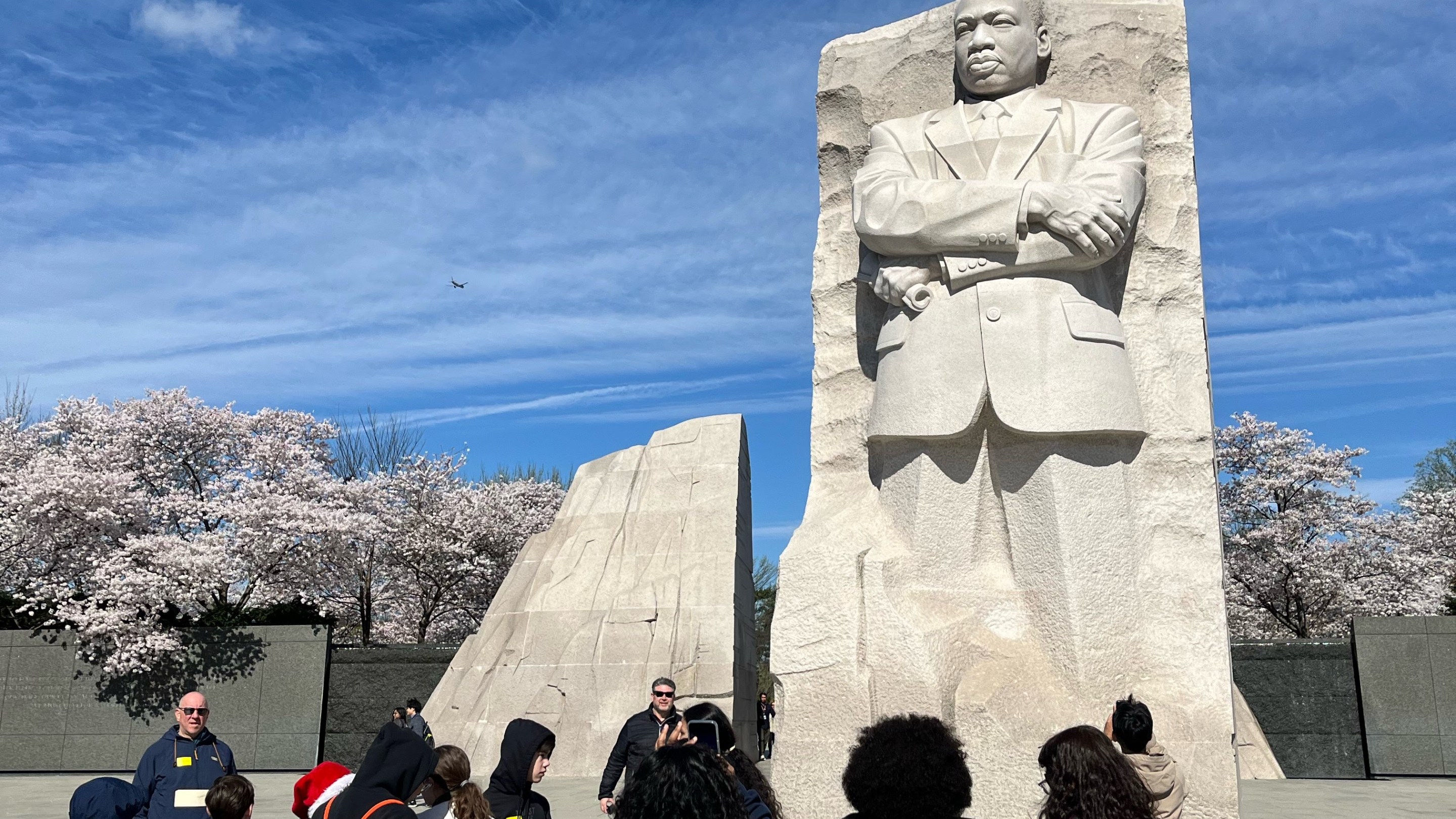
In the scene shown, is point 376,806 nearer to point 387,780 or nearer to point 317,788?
point 387,780

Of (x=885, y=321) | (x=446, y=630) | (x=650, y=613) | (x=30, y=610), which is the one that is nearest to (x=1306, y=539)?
(x=650, y=613)

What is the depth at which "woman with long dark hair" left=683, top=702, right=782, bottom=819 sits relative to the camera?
2661 millimetres

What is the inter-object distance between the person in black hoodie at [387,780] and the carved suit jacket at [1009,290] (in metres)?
2.42

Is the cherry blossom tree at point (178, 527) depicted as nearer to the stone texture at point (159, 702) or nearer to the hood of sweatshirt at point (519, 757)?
the stone texture at point (159, 702)

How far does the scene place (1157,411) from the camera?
460 centimetres

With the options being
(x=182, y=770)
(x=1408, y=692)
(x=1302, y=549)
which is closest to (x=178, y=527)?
(x=182, y=770)

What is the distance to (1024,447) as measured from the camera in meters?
4.48

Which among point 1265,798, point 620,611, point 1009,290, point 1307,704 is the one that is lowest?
point 1265,798

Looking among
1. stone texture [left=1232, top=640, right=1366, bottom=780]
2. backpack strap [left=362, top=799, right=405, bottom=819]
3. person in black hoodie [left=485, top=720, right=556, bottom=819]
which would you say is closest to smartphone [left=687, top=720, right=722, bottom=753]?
person in black hoodie [left=485, top=720, right=556, bottom=819]

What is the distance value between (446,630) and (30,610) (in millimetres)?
8529

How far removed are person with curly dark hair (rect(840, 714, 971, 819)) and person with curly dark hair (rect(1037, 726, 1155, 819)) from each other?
0.18 meters

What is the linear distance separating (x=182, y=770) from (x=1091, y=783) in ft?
10.7

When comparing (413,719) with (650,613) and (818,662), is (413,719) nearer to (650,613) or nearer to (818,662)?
(650,613)

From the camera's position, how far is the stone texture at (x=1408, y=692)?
10781 millimetres
